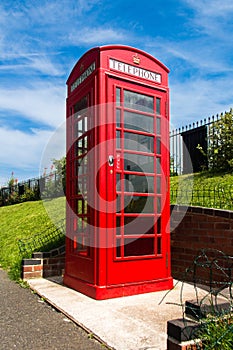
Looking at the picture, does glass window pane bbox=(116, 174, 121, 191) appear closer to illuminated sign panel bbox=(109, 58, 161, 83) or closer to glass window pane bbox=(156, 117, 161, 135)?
glass window pane bbox=(156, 117, 161, 135)

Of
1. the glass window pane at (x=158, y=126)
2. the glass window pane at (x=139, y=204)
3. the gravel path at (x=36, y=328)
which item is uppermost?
the glass window pane at (x=158, y=126)

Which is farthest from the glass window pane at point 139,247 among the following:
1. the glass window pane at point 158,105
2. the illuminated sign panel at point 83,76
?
the illuminated sign panel at point 83,76

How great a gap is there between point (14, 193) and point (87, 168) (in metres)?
16.2

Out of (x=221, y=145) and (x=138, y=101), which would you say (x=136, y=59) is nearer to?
(x=138, y=101)

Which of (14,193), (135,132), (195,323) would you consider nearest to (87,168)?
(135,132)

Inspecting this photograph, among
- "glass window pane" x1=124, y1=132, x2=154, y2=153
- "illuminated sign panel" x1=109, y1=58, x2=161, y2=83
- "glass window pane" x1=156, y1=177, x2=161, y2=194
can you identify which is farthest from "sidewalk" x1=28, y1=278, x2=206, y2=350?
"illuminated sign panel" x1=109, y1=58, x2=161, y2=83

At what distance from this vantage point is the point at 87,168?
4.98m

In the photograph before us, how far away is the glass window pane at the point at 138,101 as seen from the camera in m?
4.92

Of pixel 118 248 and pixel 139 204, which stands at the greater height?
pixel 139 204

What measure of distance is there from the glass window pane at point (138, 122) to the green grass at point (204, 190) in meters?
1.83

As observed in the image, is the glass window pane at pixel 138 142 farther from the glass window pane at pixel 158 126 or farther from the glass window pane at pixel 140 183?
the glass window pane at pixel 140 183

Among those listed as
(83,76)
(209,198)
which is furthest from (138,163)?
(209,198)

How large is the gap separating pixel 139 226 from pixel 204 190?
1781 millimetres

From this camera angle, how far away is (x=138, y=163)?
5027mm
